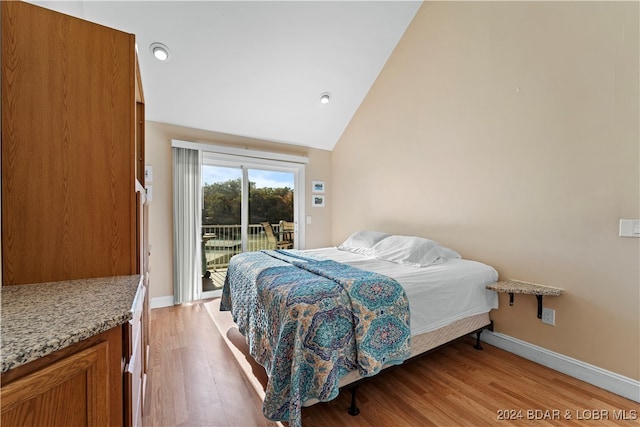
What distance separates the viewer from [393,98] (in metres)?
3.60

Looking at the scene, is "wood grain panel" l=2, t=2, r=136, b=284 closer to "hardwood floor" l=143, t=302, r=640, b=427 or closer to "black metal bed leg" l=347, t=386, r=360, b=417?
"hardwood floor" l=143, t=302, r=640, b=427

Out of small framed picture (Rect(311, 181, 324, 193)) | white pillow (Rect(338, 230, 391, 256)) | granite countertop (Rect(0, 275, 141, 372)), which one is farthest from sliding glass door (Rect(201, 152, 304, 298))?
granite countertop (Rect(0, 275, 141, 372))

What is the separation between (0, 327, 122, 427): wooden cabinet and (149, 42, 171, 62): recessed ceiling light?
2861mm

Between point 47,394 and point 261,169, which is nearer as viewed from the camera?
point 47,394

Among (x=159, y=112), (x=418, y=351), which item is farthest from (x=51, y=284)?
(x=159, y=112)

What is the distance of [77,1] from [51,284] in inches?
92.8

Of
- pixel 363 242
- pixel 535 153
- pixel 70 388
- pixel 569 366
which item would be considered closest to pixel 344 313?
pixel 70 388

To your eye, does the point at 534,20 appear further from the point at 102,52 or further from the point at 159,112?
the point at 159,112

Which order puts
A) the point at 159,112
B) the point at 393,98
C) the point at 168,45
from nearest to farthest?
the point at 168,45 → the point at 159,112 → the point at 393,98

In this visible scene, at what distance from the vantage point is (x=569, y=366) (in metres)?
2.08

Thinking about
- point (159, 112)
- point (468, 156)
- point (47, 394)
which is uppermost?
point (159, 112)

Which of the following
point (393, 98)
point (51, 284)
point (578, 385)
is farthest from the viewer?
point (393, 98)

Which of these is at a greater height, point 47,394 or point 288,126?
point 288,126

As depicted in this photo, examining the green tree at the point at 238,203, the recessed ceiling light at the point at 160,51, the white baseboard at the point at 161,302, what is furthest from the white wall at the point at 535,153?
the white baseboard at the point at 161,302
